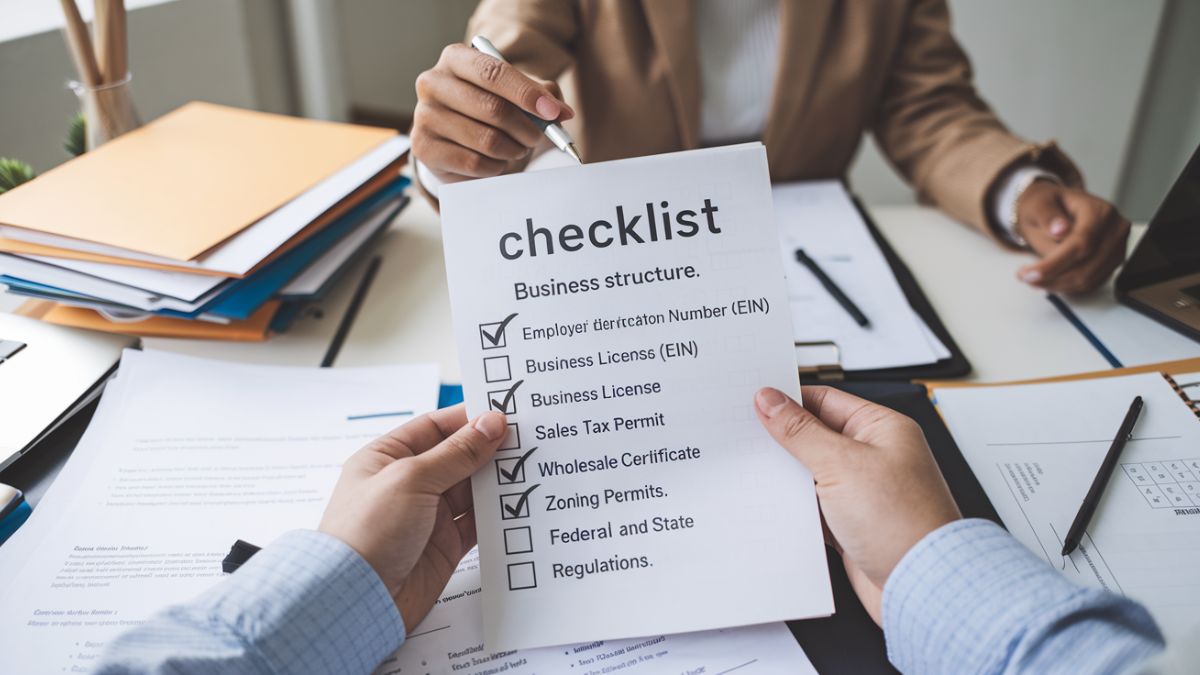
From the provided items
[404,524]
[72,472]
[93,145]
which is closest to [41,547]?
[72,472]

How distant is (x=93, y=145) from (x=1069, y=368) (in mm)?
1185

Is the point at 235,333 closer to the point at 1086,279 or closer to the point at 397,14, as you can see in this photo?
the point at 1086,279

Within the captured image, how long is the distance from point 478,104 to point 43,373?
52 cm

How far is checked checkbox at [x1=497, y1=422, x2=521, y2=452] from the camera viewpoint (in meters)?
0.57

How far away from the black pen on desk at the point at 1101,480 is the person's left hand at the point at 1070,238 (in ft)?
0.74

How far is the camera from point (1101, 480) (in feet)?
2.16

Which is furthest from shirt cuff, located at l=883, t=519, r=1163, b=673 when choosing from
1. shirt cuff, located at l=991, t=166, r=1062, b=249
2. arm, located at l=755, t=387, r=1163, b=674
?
shirt cuff, located at l=991, t=166, r=1062, b=249

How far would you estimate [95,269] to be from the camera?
81 centimetres

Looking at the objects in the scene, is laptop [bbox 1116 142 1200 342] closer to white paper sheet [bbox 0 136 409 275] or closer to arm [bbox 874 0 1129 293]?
arm [bbox 874 0 1129 293]

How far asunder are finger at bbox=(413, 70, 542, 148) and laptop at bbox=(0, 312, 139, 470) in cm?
45

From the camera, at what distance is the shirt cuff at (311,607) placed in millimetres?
474

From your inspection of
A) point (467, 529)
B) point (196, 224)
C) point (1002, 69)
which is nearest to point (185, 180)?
point (196, 224)

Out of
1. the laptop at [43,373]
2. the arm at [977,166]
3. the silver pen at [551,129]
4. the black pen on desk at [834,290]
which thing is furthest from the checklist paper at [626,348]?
the arm at [977,166]

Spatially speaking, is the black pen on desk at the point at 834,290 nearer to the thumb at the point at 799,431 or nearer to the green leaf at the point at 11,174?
the thumb at the point at 799,431
